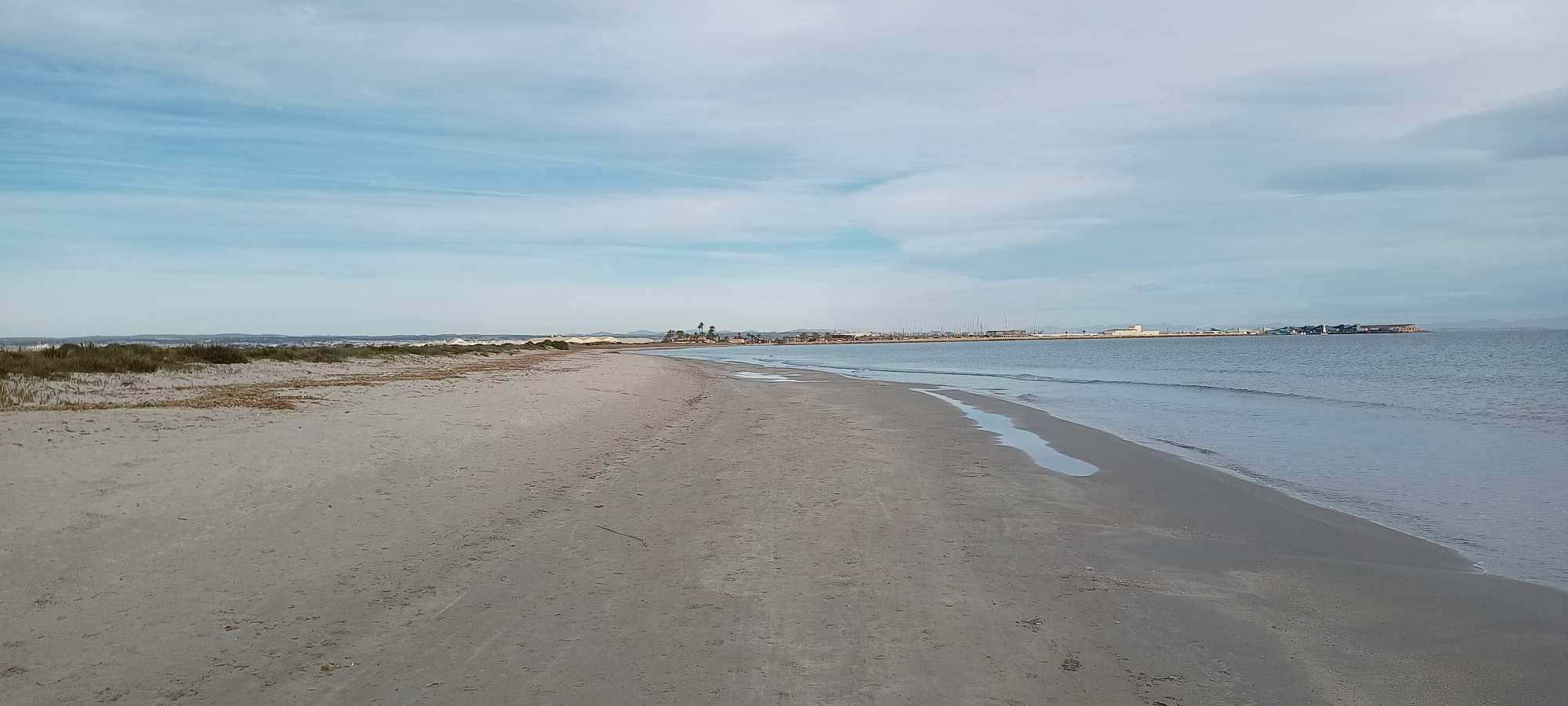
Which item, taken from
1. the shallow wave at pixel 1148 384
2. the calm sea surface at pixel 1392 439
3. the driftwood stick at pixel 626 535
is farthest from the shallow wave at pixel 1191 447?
the shallow wave at pixel 1148 384

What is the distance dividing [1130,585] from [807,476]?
496cm

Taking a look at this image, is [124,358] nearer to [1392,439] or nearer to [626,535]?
[626,535]

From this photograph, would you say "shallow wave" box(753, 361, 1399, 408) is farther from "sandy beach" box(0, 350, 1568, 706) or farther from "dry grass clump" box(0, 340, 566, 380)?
"dry grass clump" box(0, 340, 566, 380)

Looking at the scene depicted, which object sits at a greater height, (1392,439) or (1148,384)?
(1392,439)

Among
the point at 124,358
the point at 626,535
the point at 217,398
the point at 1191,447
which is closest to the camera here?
the point at 626,535

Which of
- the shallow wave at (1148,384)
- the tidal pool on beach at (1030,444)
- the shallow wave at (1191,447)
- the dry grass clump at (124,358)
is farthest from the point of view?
the shallow wave at (1148,384)

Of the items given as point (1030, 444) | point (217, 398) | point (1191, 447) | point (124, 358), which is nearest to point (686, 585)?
point (1030, 444)

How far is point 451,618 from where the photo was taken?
4.95 meters

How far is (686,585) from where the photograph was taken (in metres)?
5.71

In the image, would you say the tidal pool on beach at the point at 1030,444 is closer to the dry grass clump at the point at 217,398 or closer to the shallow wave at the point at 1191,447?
the shallow wave at the point at 1191,447

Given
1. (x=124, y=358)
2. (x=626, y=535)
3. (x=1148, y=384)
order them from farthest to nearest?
(x=1148, y=384)
(x=124, y=358)
(x=626, y=535)

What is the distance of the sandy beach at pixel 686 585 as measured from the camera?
162 inches

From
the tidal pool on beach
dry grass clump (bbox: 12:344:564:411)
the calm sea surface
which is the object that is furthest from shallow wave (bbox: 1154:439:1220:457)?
dry grass clump (bbox: 12:344:564:411)

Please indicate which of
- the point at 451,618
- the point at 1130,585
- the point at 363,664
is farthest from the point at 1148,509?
the point at 363,664
